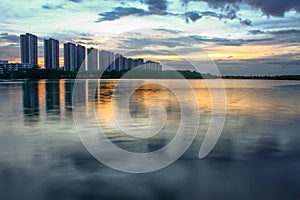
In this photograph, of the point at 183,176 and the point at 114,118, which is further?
the point at 114,118

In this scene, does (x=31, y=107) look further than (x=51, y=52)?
No

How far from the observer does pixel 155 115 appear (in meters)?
15.6

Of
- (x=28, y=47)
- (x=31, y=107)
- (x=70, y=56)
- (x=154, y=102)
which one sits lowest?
(x=31, y=107)

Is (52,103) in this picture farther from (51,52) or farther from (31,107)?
(51,52)

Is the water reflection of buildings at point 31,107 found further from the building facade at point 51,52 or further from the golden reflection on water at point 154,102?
the building facade at point 51,52

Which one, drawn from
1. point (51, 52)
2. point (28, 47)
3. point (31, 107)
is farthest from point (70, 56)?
point (31, 107)

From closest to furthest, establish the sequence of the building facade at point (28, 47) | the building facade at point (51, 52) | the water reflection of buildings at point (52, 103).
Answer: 1. the water reflection of buildings at point (52, 103)
2. the building facade at point (51, 52)
3. the building facade at point (28, 47)

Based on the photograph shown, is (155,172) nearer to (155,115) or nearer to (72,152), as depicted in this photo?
(72,152)

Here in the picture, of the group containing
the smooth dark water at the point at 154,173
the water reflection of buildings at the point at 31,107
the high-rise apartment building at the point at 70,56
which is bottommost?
the smooth dark water at the point at 154,173

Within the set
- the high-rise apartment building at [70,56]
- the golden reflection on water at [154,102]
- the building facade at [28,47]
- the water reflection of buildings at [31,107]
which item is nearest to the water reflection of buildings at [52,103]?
the golden reflection on water at [154,102]

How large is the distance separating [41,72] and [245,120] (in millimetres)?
128019

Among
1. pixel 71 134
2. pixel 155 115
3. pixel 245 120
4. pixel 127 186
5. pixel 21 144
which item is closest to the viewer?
pixel 127 186

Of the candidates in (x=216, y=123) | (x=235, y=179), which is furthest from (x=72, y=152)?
(x=216, y=123)

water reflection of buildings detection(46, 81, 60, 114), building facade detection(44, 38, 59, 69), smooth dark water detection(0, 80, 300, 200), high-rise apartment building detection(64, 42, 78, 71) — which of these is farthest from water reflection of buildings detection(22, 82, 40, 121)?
building facade detection(44, 38, 59, 69)
